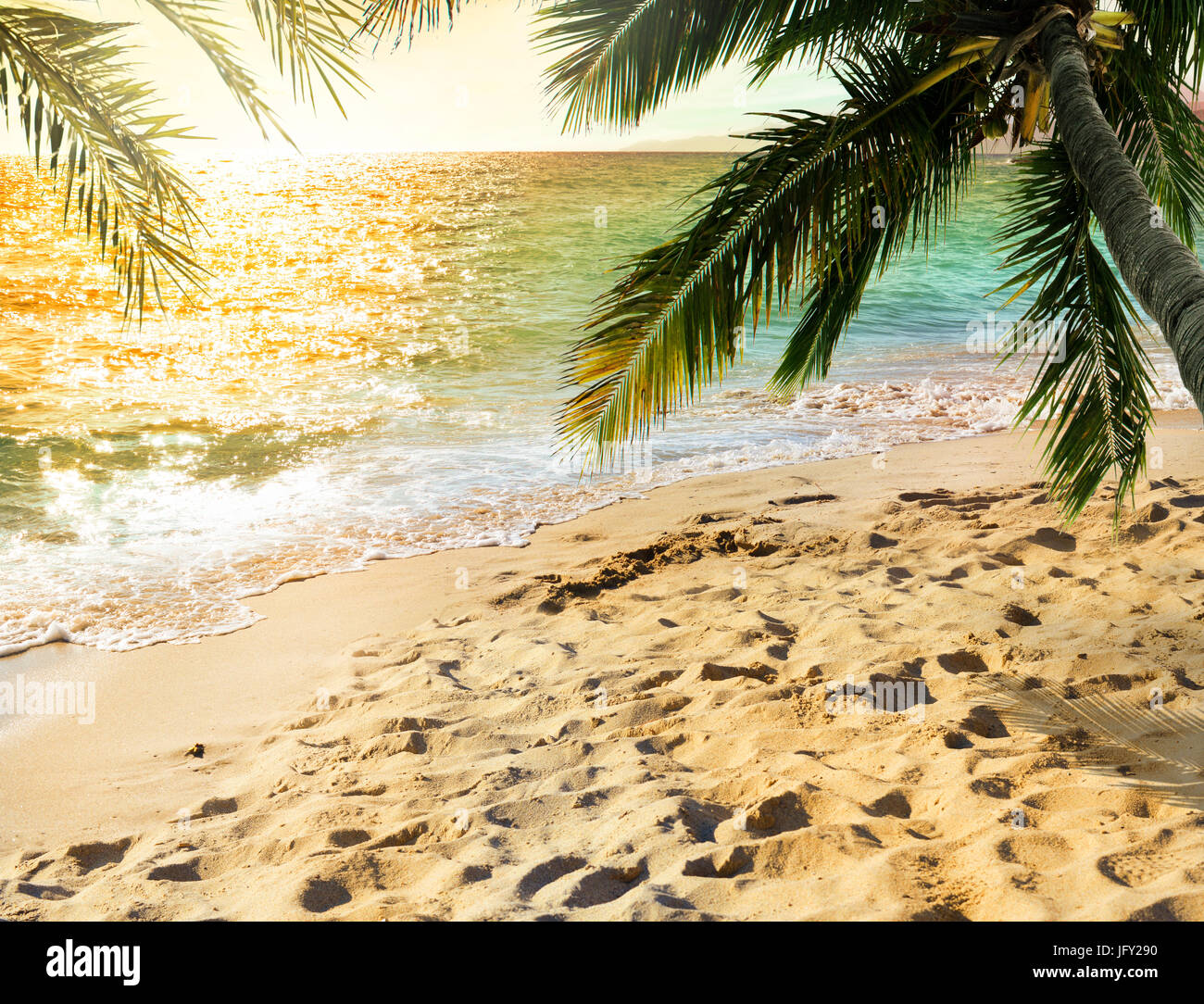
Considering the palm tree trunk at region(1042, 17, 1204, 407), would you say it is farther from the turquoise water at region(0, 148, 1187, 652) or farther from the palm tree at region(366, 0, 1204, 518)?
the turquoise water at region(0, 148, 1187, 652)

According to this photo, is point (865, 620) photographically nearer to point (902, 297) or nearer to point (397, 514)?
point (397, 514)

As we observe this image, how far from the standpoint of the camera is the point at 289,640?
5.11 meters

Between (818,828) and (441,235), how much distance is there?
2952 centimetres

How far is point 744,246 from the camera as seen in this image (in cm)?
361

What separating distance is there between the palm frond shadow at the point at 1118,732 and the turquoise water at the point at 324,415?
13.5 feet

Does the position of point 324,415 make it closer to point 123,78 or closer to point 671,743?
point 123,78

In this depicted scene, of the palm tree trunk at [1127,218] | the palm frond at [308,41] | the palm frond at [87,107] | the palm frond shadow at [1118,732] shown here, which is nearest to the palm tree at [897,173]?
the palm tree trunk at [1127,218]

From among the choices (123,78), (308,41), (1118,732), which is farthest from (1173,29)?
(123,78)

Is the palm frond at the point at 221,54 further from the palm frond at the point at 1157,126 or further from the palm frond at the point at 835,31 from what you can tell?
the palm frond at the point at 1157,126

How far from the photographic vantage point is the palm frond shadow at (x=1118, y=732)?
3.03 metres

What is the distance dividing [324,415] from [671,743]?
329 inches

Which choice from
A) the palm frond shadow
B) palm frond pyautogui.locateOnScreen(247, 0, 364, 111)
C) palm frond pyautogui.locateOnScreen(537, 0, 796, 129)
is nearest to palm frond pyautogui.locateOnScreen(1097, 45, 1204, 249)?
palm frond pyautogui.locateOnScreen(537, 0, 796, 129)

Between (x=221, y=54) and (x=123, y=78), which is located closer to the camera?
(x=221, y=54)
